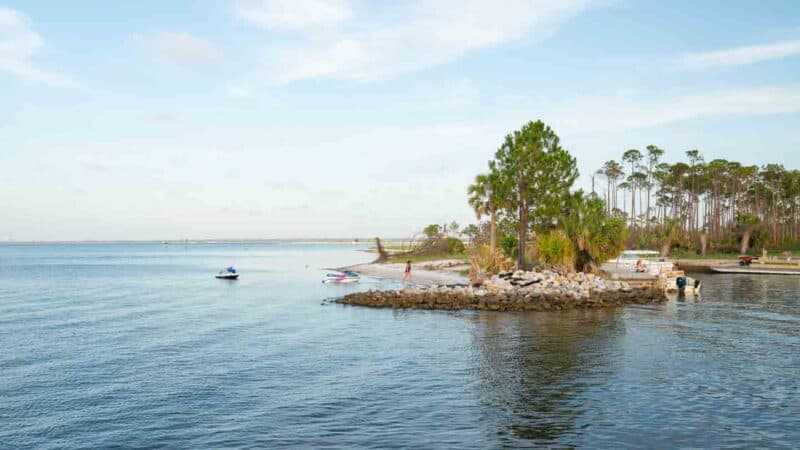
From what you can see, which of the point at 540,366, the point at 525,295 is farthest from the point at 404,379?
the point at 525,295

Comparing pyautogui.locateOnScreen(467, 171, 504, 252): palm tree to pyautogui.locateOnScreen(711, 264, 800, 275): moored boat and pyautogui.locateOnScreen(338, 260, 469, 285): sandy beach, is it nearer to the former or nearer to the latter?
pyautogui.locateOnScreen(338, 260, 469, 285): sandy beach

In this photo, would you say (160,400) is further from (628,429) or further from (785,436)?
(785,436)

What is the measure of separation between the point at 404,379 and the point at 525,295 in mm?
25174

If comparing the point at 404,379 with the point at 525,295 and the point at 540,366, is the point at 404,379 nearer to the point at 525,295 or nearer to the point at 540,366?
the point at 540,366

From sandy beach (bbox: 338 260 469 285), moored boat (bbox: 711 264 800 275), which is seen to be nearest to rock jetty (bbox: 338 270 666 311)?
sandy beach (bbox: 338 260 469 285)

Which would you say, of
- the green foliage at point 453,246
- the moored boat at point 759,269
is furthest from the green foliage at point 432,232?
the moored boat at point 759,269

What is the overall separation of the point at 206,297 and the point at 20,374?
32.2 meters

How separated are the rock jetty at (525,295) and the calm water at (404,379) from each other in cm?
277

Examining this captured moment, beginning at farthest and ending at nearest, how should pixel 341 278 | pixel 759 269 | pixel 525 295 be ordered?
pixel 759 269 < pixel 341 278 < pixel 525 295

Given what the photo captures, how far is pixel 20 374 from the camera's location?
23922 mm

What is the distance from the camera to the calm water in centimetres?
1642

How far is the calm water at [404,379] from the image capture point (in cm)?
1642

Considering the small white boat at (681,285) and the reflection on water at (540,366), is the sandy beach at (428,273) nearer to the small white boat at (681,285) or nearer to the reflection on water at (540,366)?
the small white boat at (681,285)

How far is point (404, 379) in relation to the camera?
2231 centimetres
